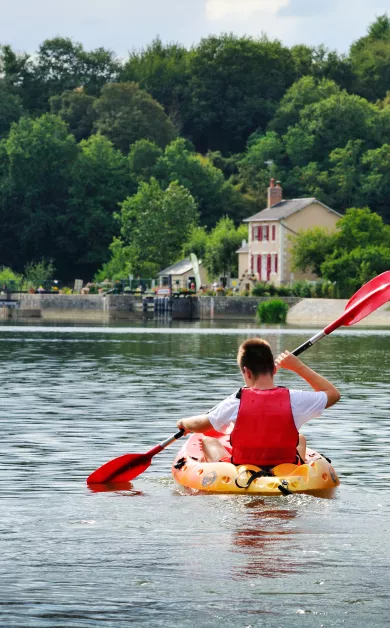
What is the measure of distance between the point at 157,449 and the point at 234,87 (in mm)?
146455

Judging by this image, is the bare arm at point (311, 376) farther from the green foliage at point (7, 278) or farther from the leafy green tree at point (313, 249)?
the green foliage at point (7, 278)

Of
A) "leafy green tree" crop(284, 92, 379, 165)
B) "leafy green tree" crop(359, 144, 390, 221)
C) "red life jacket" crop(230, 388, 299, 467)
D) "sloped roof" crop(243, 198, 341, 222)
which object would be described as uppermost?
"leafy green tree" crop(284, 92, 379, 165)

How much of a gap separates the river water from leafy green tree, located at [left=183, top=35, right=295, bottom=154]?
136201 millimetres

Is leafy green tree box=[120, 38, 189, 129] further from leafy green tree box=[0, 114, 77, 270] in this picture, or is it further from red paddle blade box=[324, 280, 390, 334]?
red paddle blade box=[324, 280, 390, 334]

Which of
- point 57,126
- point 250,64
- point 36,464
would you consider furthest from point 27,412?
point 250,64

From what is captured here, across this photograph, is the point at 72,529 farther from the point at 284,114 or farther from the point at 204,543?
the point at 284,114

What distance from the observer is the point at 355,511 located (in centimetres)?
1354

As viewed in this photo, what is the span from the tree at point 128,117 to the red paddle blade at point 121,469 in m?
137

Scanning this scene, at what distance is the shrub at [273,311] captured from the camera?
3484 inches

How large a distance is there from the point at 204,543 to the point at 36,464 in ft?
20.1

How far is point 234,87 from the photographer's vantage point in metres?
160

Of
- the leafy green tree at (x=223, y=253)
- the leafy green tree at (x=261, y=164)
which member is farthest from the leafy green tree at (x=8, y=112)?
the leafy green tree at (x=223, y=253)

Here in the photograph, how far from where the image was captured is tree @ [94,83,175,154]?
497ft

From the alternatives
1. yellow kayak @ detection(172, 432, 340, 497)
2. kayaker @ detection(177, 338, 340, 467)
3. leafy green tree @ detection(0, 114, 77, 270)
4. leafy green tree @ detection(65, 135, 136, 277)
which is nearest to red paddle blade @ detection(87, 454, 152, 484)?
yellow kayak @ detection(172, 432, 340, 497)
